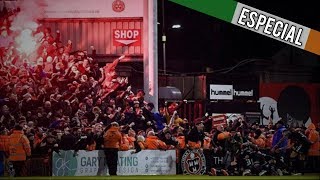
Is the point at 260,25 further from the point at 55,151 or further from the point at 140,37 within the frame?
the point at 55,151

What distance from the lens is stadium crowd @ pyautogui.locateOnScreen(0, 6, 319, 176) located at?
1733cm

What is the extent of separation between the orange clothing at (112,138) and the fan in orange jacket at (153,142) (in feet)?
2.61

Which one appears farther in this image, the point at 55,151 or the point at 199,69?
the point at 199,69

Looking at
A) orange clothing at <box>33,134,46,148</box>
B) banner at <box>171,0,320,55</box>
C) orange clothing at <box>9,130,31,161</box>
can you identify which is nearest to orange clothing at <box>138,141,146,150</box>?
orange clothing at <box>33,134,46,148</box>

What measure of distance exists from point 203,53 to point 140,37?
1979mm

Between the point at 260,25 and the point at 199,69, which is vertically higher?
the point at 260,25

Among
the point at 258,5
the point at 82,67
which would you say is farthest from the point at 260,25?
the point at 82,67

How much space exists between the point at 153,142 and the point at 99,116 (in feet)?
5.47

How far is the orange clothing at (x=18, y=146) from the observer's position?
16.9 metres

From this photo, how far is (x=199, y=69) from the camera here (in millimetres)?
18031

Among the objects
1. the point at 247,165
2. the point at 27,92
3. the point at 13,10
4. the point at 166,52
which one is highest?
the point at 13,10

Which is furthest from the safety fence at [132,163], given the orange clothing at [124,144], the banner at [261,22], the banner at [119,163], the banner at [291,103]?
the banner at [261,22]

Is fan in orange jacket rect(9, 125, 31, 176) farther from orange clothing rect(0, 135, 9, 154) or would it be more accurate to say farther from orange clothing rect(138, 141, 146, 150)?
orange clothing rect(138, 141, 146, 150)

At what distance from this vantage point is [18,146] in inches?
667
